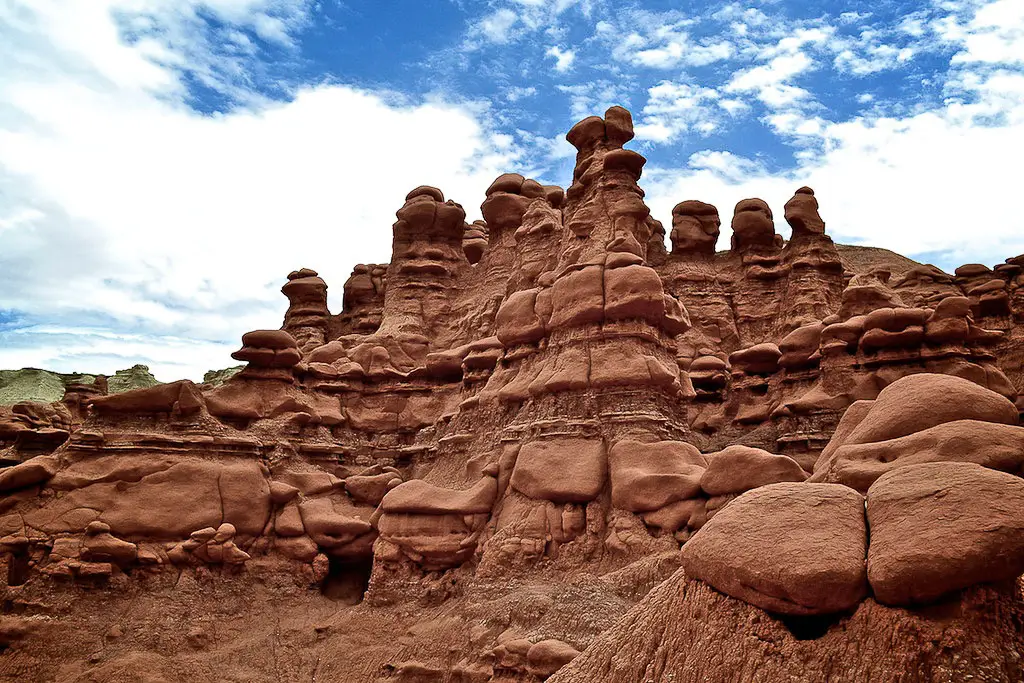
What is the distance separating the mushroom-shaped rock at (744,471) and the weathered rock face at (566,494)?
5 centimetres

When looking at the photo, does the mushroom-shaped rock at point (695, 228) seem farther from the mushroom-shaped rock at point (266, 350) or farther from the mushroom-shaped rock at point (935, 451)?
the mushroom-shaped rock at point (935, 451)

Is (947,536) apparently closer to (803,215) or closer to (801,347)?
(801,347)

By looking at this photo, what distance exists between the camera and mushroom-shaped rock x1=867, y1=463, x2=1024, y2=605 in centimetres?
577

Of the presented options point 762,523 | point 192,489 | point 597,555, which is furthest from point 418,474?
point 762,523

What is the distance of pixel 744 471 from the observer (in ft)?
43.6

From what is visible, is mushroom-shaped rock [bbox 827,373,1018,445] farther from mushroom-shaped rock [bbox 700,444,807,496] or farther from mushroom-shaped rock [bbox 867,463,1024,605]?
mushroom-shaped rock [bbox 700,444,807,496]

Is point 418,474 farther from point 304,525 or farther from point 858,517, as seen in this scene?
point 858,517

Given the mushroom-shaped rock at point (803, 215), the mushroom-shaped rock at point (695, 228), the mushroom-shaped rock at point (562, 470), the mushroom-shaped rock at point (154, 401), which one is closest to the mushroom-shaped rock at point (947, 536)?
the mushroom-shaped rock at point (562, 470)

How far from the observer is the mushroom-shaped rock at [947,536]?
5770 millimetres

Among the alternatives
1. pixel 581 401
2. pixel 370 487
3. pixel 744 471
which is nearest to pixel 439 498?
pixel 581 401

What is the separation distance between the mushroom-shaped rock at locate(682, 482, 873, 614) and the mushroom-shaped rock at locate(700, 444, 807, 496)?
593 centimetres

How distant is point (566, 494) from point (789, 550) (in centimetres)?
906

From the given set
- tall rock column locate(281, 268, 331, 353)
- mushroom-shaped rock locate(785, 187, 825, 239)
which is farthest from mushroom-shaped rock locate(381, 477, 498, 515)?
tall rock column locate(281, 268, 331, 353)

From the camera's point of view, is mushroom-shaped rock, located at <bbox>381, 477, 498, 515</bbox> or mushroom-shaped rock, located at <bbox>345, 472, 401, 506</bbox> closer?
mushroom-shaped rock, located at <bbox>381, 477, 498, 515</bbox>
